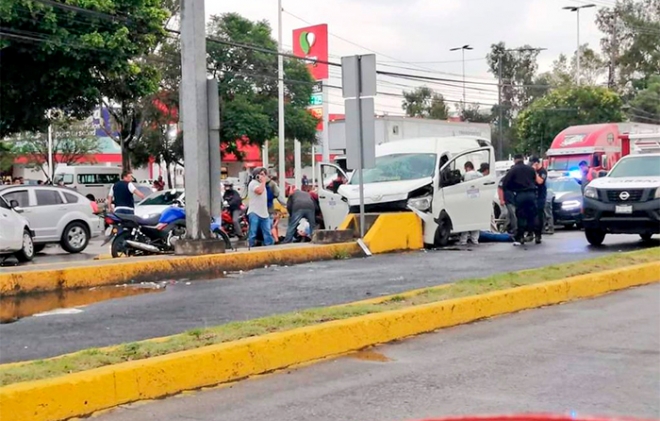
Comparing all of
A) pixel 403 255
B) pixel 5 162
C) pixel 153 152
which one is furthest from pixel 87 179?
pixel 403 255

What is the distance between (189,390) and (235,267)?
6307mm

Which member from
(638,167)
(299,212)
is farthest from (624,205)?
(299,212)

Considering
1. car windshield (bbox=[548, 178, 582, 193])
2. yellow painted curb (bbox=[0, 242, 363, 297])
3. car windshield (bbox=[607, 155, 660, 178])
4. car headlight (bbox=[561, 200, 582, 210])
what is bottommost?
yellow painted curb (bbox=[0, 242, 363, 297])

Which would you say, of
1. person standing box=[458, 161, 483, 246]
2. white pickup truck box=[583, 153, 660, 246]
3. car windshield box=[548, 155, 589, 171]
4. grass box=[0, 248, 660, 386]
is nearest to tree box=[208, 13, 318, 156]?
car windshield box=[548, 155, 589, 171]

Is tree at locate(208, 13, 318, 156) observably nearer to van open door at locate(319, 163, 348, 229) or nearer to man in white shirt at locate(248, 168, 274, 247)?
van open door at locate(319, 163, 348, 229)

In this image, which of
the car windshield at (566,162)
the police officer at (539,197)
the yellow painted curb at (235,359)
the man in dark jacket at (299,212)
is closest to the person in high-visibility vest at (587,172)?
the car windshield at (566,162)

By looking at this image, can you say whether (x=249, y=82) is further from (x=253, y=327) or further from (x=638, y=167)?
(x=253, y=327)

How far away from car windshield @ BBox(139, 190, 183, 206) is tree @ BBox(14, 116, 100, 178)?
115 feet

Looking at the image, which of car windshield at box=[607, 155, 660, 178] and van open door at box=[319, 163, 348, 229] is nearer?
car windshield at box=[607, 155, 660, 178]

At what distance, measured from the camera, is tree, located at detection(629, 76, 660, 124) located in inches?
2448

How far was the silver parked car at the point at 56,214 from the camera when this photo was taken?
725 inches

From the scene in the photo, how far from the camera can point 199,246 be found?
40.4 feet

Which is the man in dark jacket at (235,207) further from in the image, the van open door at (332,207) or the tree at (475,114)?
the tree at (475,114)

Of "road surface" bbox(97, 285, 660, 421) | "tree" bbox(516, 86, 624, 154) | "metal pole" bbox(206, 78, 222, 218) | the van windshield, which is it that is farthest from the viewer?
"tree" bbox(516, 86, 624, 154)
